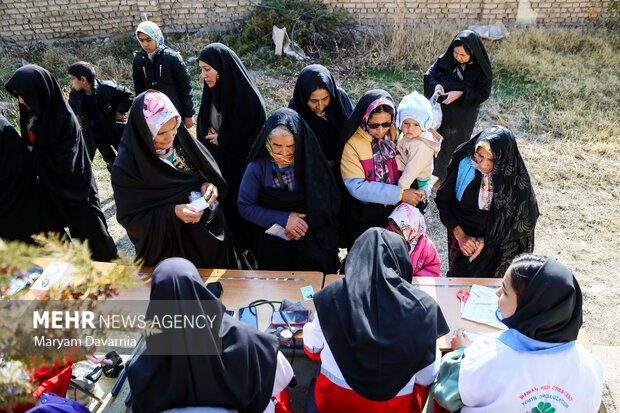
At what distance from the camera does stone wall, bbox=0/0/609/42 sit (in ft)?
28.3

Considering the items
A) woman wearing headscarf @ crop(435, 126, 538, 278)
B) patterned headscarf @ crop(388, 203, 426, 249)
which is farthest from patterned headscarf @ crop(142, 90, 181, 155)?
woman wearing headscarf @ crop(435, 126, 538, 278)

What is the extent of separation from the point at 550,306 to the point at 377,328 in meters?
Answer: 0.67

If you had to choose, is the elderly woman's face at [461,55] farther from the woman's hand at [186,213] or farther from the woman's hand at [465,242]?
the woman's hand at [186,213]

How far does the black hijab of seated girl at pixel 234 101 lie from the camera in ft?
11.7

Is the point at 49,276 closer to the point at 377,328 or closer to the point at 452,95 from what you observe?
the point at 377,328

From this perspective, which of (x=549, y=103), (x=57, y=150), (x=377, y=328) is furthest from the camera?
(x=549, y=103)

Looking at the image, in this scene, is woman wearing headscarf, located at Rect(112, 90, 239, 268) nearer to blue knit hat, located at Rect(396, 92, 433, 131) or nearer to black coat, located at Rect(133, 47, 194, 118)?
blue knit hat, located at Rect(396, 92, 433, 131)

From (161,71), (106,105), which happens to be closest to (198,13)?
(161,71)

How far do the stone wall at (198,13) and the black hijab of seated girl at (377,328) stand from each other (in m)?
8.12

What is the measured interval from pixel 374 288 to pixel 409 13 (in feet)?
27.4

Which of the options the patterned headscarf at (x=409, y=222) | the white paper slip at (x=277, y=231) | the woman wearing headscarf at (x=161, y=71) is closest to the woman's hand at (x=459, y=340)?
the patterned headscarf at (x=409, y=222)

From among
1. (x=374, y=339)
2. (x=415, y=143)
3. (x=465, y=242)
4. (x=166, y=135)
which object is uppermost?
(x=166, y=135)

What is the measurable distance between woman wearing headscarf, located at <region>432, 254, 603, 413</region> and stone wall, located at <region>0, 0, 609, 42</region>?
8169 mm

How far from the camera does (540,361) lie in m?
1.69
